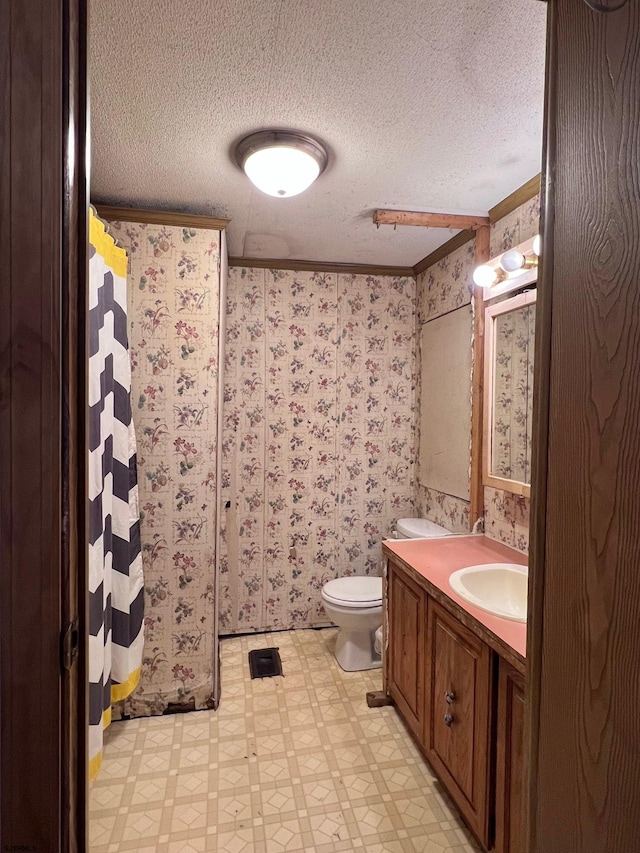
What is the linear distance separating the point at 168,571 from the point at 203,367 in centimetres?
101

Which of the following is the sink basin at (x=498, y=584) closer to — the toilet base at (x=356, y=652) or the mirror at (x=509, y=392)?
the mirror at (x=509, y=392)

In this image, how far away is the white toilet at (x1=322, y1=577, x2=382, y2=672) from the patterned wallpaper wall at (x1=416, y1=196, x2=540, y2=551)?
0.63m

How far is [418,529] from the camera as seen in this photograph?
2.88m

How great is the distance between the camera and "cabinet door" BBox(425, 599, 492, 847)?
1433mm

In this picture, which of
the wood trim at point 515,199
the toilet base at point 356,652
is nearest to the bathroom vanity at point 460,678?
the toilet base at point 356,652

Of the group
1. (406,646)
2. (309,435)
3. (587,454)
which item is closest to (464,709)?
(406,646)

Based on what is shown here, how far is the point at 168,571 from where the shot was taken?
2.24 meters

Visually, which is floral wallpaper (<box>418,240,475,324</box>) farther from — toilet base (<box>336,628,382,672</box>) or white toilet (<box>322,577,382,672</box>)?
toilet base (<box>336,628,382,672</box>)

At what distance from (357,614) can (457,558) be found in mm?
777

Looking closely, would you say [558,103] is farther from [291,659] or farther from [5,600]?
[291,659]

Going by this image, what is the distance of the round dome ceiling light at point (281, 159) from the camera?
1.64 metres

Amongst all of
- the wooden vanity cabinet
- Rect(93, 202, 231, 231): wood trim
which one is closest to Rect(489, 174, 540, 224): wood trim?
Rect(93, 202, 231, 231): wood trim

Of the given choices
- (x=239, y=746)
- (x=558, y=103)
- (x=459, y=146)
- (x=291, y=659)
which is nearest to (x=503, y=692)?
(x=239, y=746)

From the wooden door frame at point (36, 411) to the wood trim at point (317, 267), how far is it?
2.41 m
